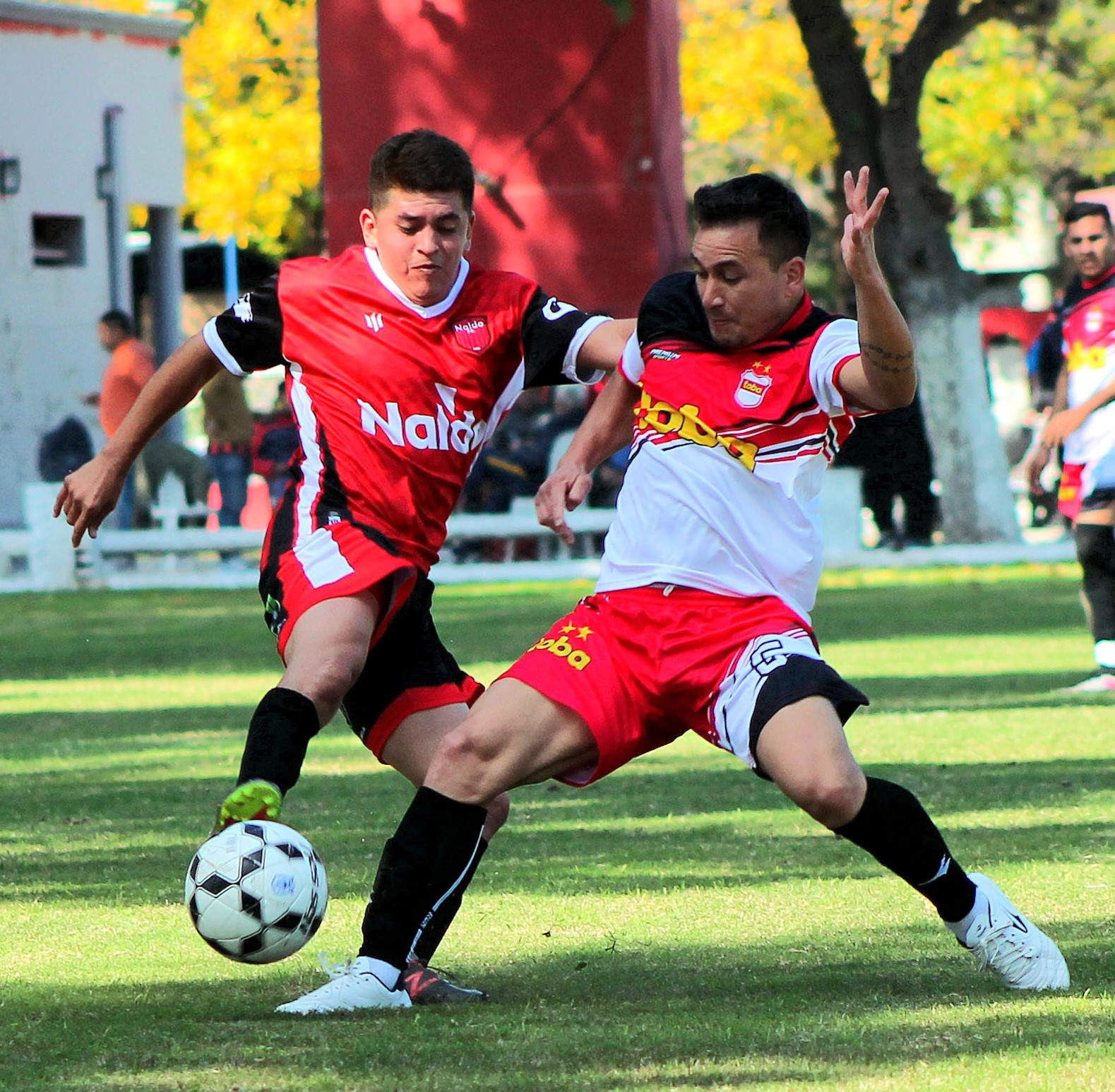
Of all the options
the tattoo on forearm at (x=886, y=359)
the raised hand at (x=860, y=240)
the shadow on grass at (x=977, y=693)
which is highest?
the raised hand at (x=860, y=240)

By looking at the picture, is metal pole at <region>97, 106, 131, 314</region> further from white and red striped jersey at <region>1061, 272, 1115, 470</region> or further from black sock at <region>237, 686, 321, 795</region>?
black sock at <region>237, 686, 321, 795</region>

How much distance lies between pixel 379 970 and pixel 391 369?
154 centimetres

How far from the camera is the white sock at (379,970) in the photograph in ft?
16.9

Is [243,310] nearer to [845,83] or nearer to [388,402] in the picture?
[388,402]

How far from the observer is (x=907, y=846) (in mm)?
5277

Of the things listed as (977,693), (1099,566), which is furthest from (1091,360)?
(977,693)

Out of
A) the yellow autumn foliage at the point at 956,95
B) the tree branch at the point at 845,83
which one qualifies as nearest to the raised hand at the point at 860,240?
the tree branch at the point at 845,83

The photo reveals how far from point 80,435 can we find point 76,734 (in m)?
12.7

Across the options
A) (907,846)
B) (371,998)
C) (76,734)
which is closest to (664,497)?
(907,846)

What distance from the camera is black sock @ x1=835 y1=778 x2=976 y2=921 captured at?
5.25 metres

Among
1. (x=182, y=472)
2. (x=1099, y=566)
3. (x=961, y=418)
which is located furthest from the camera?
(x=182, y=472)

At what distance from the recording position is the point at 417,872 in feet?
17.2

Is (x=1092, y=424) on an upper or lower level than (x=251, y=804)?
upper

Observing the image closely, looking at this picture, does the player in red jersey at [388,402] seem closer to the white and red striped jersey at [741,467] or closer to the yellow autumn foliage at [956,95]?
the white and red striped jersey at [741,467]
